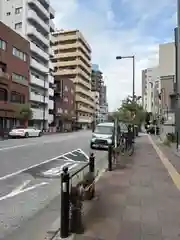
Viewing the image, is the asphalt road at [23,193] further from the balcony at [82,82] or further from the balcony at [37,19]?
the balcony at [82,82]

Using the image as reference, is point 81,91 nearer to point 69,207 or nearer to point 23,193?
point 23,193

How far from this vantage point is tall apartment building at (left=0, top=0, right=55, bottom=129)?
2736 inches

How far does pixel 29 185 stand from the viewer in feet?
33.4

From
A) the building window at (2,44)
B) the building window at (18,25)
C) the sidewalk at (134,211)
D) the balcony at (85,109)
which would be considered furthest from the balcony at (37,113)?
the sidewalk at (134,211)

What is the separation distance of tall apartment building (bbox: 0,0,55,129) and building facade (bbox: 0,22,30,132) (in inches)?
187

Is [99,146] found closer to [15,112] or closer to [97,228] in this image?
[97,228]

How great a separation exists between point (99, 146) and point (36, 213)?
65.2 ft

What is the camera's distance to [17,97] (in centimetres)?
5850

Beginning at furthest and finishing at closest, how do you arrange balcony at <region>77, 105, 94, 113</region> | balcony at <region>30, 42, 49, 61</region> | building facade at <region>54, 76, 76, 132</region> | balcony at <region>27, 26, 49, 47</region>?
balcony at <region>77, 105, 94, 113</region> → building facade at <region>54, 76, 76, 132</region> → balcony at <region>27, 26, 49, 47</region> → balcony at <region>30, 42, 49, 61</region>

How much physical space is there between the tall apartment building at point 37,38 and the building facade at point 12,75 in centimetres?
475

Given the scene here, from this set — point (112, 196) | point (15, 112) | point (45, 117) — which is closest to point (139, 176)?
point (112, 196)

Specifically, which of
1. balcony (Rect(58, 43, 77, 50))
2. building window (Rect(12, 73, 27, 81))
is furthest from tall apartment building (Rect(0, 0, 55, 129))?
balcony (Rect(58, 43, 77, 50))

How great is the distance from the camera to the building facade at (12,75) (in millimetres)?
52656

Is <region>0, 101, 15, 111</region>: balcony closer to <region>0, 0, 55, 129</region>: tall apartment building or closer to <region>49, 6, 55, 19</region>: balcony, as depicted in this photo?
<region>0, 0, 55, 129</region>: tall apartment building
